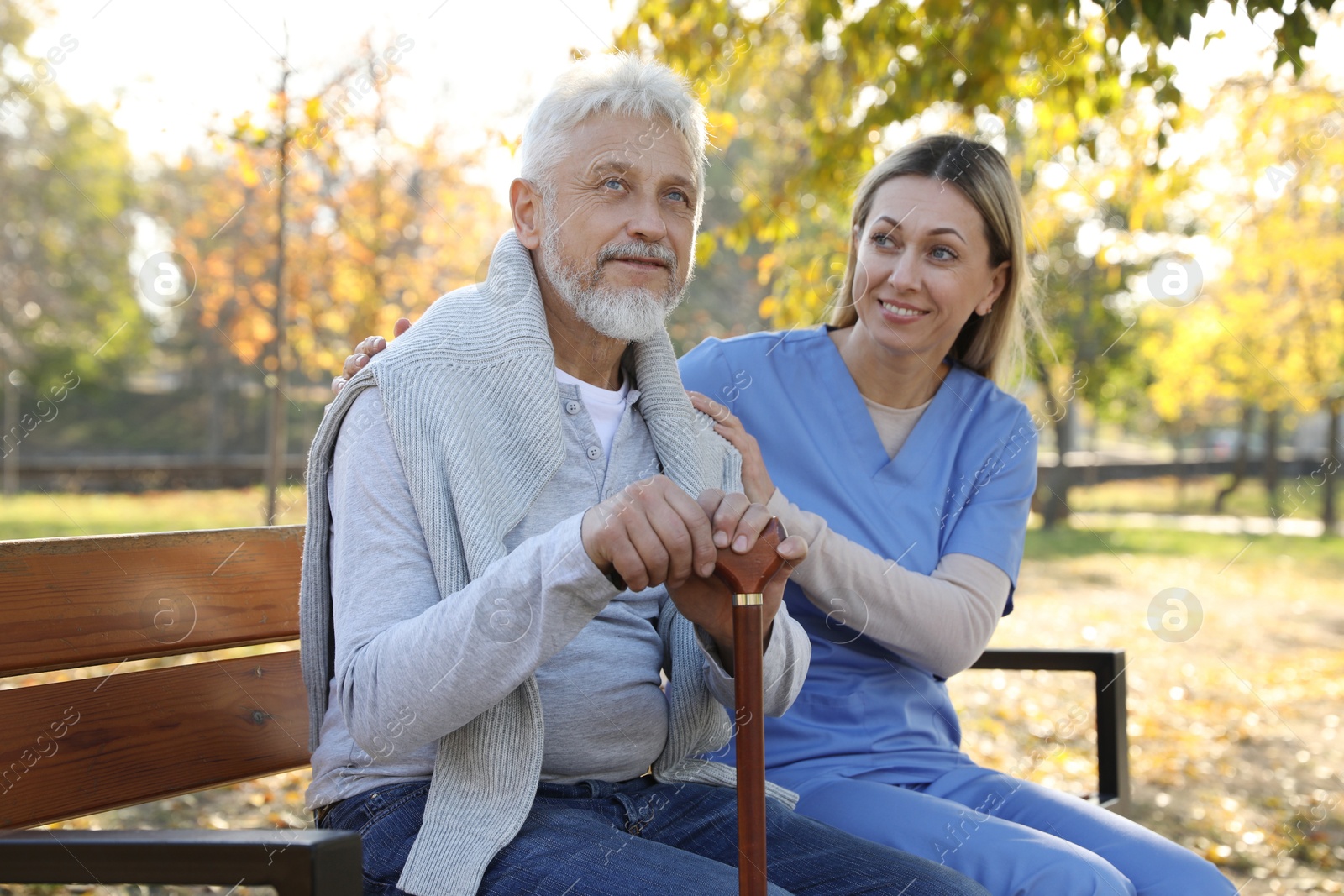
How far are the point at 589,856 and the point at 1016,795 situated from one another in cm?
110

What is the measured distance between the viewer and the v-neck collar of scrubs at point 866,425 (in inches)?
108

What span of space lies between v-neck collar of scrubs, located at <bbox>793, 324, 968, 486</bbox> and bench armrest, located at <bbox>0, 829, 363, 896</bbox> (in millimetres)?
1640

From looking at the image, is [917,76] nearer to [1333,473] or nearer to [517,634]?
[517,634]

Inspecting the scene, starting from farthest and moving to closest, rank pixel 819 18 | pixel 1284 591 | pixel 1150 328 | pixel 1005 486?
pixel 1150 328
pixel 1284 591
pixel 819 18
pixel 1005 486

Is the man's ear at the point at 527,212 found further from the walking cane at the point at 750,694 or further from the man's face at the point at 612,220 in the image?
the walking cane at the point at 750,694

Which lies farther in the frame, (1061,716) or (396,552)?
(1061,716)

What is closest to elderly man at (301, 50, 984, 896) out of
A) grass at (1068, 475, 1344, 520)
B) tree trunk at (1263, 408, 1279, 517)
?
grass at (1068, 475, 1344, 520)

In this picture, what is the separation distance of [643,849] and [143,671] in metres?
0.92

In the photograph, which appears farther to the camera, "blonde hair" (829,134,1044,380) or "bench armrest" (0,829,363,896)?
"blonde hair" (829,134,1044,380)

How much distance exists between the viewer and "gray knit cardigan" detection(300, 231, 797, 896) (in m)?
1.75

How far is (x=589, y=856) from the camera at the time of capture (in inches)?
68.8

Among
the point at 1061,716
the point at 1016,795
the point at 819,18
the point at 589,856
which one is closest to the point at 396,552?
the point at 589,856

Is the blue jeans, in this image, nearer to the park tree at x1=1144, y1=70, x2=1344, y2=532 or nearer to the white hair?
the white hair

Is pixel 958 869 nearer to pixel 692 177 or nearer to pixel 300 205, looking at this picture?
pixel 692 177
